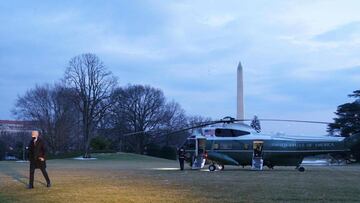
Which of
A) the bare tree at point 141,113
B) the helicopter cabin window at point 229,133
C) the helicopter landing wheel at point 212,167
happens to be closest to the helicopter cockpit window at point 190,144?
the helicopter cabin window at point 229,133

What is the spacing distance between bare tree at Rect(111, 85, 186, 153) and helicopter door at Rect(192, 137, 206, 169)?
59.5m

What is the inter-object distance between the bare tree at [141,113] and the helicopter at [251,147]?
196 feet

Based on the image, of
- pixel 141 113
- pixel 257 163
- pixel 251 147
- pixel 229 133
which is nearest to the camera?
pixel 257 163

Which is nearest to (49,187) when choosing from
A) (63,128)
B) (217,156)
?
(217,156)

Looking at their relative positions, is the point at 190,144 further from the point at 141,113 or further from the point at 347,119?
the point at 141,113

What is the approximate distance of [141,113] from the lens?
322 feet

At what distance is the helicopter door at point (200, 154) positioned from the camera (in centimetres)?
3344

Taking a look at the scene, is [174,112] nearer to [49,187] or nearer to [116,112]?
[116,112]

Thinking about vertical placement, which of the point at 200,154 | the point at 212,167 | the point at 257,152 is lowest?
the point at 212,167

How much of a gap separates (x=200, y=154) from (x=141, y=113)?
65089 mm

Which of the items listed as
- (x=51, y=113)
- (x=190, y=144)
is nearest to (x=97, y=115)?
(x=51, y=113)

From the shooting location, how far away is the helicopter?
3222 centimetres

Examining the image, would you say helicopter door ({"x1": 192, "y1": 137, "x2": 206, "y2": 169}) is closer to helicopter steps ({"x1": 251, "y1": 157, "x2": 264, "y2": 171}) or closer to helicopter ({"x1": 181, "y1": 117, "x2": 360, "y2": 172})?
helicopter ({"x1": 181, "y1": 117, "x2": 360, "y2": 172})

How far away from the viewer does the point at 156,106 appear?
9975 centimetres
